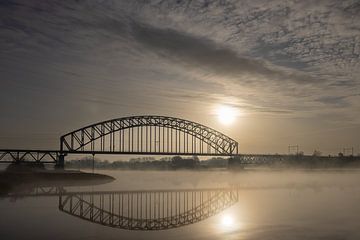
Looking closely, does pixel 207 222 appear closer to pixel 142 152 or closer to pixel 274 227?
pixel 274 227

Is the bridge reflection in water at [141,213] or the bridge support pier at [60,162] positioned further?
the bridge support pier at [60,162]

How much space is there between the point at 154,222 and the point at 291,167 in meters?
171

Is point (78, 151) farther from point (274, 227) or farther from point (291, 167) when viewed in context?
point (291, 167)

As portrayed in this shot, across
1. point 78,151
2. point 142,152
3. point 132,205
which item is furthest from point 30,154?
point 132,205

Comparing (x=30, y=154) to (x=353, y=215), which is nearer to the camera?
(x=353, y=215)

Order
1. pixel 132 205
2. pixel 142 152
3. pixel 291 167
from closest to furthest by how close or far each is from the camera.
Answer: pixel 132 205
pixel 142 152
pixel 291 167

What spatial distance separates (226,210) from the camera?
1169 inches

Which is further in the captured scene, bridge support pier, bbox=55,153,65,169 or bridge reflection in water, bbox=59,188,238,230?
bridge support pier, bbox=55,153,65,169

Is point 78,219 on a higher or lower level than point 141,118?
lower

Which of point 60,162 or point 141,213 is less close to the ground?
point 60,162

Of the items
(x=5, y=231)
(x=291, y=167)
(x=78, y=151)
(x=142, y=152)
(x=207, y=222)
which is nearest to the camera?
(x=5, y=231)

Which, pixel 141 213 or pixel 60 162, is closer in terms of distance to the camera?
pixel 141 213

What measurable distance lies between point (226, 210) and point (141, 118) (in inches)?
3686

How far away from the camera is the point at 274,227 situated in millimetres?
21656
